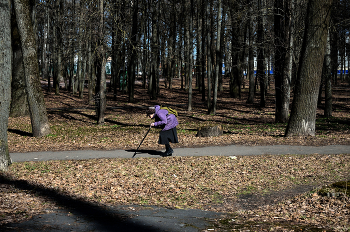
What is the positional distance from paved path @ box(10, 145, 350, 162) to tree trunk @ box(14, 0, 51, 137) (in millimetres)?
3065

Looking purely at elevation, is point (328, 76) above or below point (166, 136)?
above

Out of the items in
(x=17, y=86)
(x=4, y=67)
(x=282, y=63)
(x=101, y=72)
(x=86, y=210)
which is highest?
(x=282, y=63)

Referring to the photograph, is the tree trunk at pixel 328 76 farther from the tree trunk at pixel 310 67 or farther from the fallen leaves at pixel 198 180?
the fallen leaves at pixel 198 180

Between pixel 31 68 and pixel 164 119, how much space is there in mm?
6789

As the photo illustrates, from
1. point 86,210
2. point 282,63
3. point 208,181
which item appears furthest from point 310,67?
point 86,210

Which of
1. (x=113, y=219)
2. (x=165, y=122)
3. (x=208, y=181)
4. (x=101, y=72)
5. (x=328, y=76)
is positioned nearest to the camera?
(x=113, y=219)

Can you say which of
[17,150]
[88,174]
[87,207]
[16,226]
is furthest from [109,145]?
[16,226]

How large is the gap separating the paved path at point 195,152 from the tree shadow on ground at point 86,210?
2984mm

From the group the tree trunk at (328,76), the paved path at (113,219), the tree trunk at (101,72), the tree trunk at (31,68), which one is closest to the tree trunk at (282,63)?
the tree trunk at (328,76)

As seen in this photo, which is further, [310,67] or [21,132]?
[21,132]

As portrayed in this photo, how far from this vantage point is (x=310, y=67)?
1185 centimetres

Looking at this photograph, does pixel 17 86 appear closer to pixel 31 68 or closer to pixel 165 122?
pixel 31 68

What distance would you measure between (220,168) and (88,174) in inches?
128

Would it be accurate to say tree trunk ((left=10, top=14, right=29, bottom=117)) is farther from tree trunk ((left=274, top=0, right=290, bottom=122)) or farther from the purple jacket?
tree trunk ((left=274, top=0, right=290, bottom=122))
